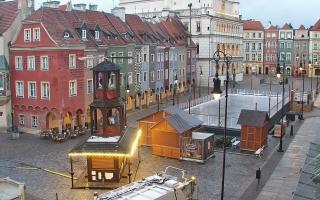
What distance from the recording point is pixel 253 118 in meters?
36.8

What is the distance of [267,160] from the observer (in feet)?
110

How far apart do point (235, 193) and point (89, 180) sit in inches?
366

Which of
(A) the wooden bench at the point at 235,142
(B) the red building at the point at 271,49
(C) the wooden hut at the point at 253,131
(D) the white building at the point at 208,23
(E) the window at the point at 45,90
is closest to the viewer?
(C) the wooden hut at the point at 253,131

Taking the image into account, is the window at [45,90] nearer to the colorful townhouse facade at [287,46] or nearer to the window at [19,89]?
the window at [19,89]

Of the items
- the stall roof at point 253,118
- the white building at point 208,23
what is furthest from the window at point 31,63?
the white building at point 208,23

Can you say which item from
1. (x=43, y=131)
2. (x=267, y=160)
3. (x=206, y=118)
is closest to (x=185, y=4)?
(x=206, y=118)

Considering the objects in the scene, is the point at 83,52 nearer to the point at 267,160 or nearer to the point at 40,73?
the point at 40,73

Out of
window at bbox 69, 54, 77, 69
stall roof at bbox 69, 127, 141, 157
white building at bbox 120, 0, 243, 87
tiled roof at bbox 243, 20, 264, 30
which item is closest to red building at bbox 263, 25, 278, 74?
tiled roof at bbox 243, 20, 264, 30

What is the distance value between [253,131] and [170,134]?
7330mm

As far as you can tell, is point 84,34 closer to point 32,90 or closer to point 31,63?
point 31,63

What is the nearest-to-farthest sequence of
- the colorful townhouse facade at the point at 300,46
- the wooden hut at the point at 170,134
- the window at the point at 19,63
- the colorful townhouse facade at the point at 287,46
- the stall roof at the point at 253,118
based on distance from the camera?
the wooden hut at the point at 170,134 → the stall roof at the point at 253,118 → the window at the point at 19,63 → the colorful townhouse facade at the point at 300,46 → the colorful townhouse facade at the point at 287,46

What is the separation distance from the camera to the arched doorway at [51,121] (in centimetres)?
4370

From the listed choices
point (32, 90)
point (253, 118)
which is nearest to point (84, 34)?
point (32, 90)

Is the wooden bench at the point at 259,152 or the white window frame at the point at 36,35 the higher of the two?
the white window frame at the point at 36,35
